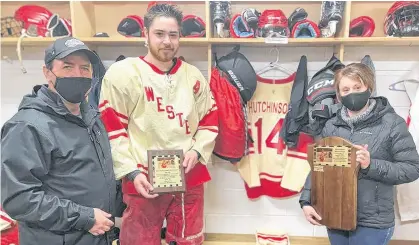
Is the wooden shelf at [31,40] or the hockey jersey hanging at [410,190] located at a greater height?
the wooden shelf at [31,40]

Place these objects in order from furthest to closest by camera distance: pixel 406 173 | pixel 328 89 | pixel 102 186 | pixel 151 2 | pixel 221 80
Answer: pixel 151 2
pixel 221 80
pixel 328 89
pixel 406 173
pixel 102 186

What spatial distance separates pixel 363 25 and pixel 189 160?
1455 mm

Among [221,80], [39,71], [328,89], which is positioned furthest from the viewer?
[39,71]

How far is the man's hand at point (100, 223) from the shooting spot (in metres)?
1.30

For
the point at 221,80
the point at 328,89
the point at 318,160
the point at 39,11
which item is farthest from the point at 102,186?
the point at 39,11

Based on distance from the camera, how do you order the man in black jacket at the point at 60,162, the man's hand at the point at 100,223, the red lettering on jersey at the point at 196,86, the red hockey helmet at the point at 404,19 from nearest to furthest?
1. the man in black jacket at the point at 60,162
2. the man's hand at the point at 100,223
3. the red lettering on jersey at the point at 196,86
4. the red hockey helmet at the point at 404,19

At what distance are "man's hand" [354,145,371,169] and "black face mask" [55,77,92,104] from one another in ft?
3.81

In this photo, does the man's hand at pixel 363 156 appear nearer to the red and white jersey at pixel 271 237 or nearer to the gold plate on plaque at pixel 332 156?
the gold plate on plaque at pixel 332 156

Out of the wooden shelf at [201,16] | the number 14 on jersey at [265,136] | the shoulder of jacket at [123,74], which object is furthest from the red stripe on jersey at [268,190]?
the shoulder of jacket at [123,74]

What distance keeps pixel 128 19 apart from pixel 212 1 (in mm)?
559

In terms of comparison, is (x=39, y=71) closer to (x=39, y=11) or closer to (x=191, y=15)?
(x=39, y=11)

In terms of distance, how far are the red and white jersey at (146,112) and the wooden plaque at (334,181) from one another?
0.57 metres

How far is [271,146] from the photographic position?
98.8 inches

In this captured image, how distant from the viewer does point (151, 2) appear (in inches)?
95.7
